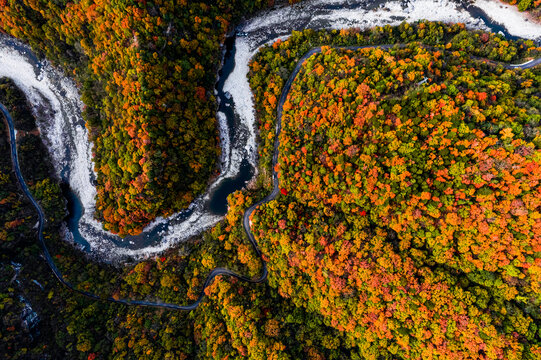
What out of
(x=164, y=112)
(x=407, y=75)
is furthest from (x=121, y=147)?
(x=407, y=75)

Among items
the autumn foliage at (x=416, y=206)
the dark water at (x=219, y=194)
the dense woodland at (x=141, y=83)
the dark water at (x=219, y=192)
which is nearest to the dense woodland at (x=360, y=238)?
the autumn foliage at (x=416, y=206)

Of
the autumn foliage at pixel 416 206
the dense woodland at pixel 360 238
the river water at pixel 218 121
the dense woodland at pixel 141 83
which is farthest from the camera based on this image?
the river water at pixel 218 121

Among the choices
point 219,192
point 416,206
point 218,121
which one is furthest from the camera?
point 219,192

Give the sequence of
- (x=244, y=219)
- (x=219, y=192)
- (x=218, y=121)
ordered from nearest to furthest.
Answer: (x=244, y=219) < (x=218, y=121) < (x=219, y=192)

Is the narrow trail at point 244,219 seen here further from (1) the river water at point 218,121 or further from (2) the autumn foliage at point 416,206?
(1) the river water at point 218,121

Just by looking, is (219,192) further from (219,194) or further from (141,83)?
(141,83)

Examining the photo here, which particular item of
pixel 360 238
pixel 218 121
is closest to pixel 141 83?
pixel 218 121
